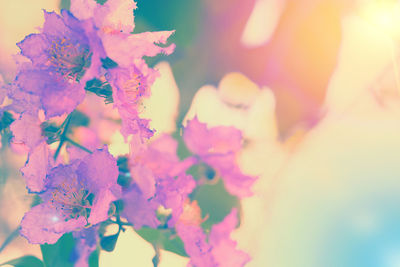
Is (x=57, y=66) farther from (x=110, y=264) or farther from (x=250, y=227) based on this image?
(x=250, y=227)

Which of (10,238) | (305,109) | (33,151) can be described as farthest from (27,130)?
(305,109)

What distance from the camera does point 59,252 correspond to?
42 cm

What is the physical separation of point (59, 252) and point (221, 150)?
0.83ft

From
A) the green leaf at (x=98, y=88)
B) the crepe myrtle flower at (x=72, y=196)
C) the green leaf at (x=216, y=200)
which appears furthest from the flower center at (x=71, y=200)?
the green leaf at (x=216, y=200)

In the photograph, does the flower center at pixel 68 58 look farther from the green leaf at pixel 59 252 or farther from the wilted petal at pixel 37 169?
the green leaf at pixel 59 252

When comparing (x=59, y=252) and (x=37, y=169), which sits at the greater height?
(x=37, y=169)

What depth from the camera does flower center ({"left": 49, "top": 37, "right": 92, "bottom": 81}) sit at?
0.36m

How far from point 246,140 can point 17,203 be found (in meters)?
0.43

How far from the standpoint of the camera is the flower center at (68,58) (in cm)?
36

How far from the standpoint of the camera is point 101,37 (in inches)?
12.1

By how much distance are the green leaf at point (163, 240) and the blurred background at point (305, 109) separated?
9.1 inches

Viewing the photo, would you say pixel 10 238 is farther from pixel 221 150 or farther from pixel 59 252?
pixel 221 150

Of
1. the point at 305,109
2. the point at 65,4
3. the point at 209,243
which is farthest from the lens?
the point at 305,109

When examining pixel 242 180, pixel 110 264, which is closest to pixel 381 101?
pixel 242 180
